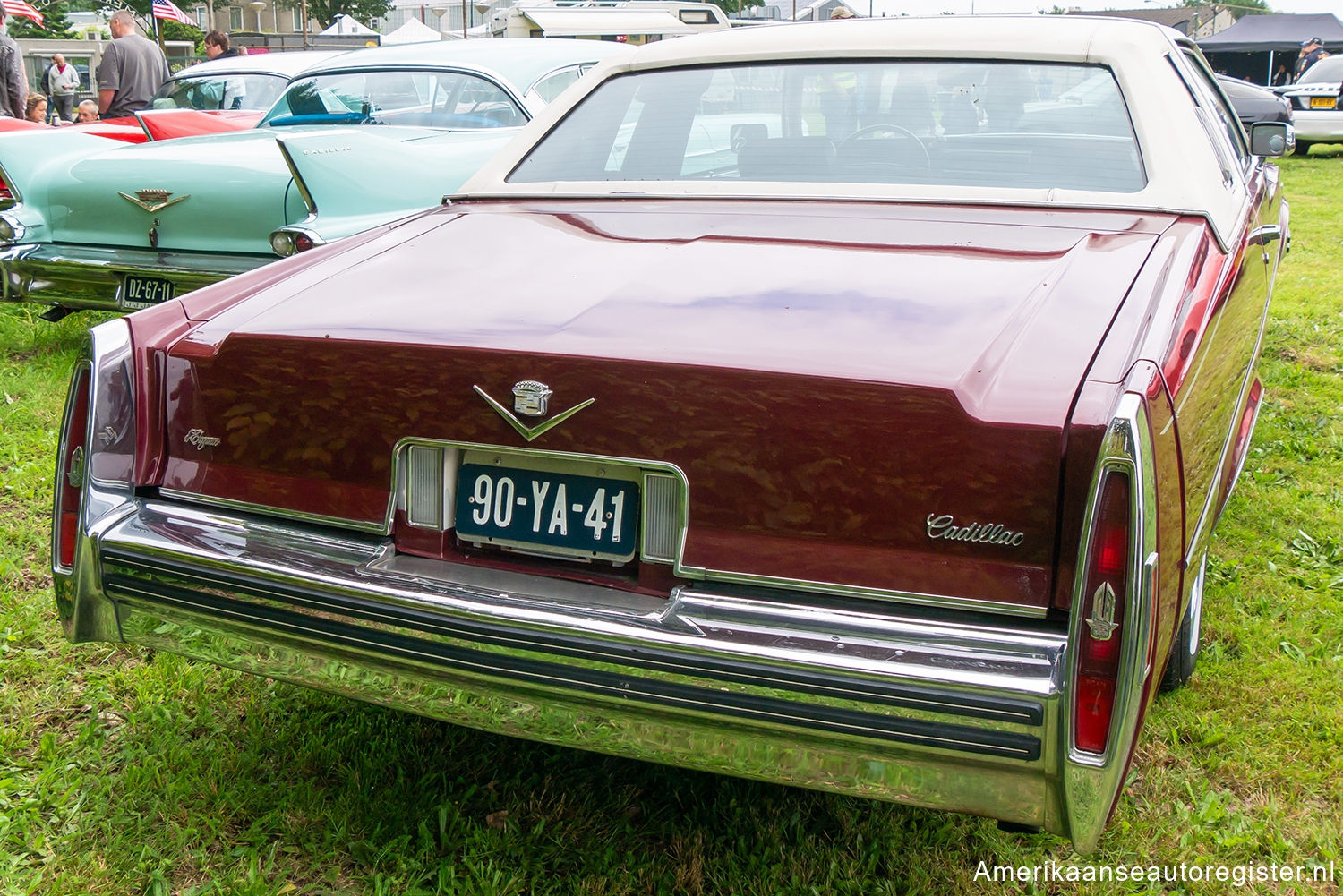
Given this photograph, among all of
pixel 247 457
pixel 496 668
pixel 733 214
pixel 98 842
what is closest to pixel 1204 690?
pixel 733 214

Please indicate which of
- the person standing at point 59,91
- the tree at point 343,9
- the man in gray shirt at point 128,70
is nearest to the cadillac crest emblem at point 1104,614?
the man in gray shirt at point 128,70

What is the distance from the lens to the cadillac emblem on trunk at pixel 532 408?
70.1 inches

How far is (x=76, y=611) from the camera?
6.89 ft

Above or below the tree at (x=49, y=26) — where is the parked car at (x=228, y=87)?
below

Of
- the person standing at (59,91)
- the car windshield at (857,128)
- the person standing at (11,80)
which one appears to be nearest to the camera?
the car windshield at (857,128)

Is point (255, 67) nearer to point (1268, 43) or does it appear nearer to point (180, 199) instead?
point (180, 199)

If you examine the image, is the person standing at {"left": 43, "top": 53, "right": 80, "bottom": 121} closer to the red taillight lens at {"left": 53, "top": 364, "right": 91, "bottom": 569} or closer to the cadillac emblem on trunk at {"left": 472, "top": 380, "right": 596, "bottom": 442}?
the red taillight lens at {"left": 53, "top": 364, "right": 91, "bottom": 569}

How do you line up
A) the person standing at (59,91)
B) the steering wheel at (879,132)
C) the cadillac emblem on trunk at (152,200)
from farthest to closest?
the person standing at (59,91) → the cadillac emblem on trunk at (152,200) → the steering wheel at (879,132)

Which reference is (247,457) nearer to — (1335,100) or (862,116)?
(862,116)

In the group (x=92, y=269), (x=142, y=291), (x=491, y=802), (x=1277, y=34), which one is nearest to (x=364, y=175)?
(x=142, y=291)

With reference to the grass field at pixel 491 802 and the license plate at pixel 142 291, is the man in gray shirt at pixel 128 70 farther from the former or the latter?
the grass field at pixel 491 802

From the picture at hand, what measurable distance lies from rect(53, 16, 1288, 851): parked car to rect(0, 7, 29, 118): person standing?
894 centimetres

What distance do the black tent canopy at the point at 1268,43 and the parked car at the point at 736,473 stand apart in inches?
1222

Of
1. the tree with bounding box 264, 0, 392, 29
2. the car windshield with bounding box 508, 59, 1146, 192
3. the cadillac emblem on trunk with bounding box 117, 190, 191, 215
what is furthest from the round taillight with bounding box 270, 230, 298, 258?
the tree with bounding box 264, 0, 392, 29
